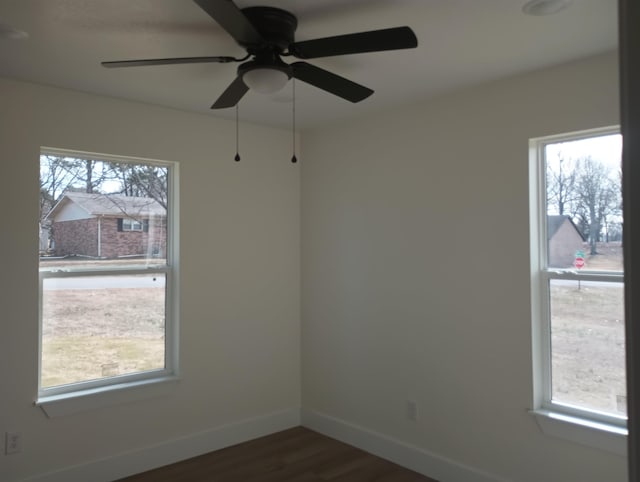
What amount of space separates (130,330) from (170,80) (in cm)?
177

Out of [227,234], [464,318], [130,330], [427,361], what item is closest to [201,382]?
[130,330]

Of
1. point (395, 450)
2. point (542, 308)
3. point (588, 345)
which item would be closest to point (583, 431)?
point (588, 345)

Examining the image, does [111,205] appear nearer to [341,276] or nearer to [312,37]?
[341,276]

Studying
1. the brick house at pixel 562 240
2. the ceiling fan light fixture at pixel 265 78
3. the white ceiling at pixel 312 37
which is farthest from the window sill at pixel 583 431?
the ceiling fan light fixture at pixel 265 78

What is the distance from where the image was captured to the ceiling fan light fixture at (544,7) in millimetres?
1995

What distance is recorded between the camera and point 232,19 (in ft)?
5.67

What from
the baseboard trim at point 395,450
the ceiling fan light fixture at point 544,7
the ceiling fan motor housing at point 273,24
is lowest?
the baseboard trim at point 395,450

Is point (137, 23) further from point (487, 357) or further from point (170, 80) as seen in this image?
point (487, 357)

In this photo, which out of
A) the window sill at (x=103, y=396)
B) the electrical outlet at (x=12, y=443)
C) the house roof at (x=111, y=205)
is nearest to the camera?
the electrical outlet at (x=12, y=443)

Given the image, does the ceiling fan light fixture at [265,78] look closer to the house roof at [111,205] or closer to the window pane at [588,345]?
the house roof at [111,205]

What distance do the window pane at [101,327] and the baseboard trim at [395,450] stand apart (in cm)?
144

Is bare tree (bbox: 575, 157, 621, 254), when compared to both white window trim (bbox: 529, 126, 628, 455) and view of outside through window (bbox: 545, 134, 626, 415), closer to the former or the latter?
view of outside through window (bbox: 545, 134, 626, 415)

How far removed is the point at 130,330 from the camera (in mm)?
3547

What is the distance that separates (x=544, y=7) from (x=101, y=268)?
3.03 meters
